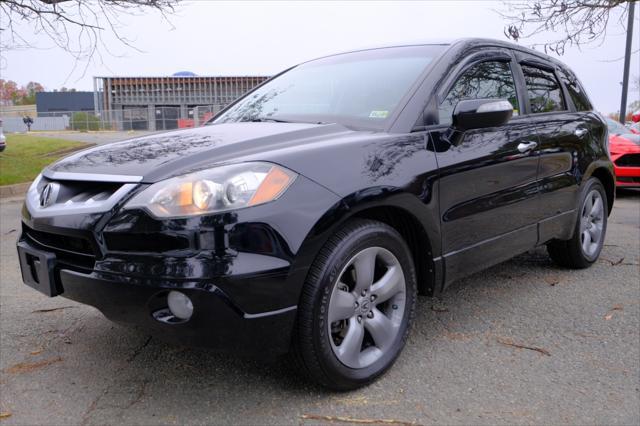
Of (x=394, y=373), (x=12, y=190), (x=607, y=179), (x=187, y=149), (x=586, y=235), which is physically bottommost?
(x=394, y=373)

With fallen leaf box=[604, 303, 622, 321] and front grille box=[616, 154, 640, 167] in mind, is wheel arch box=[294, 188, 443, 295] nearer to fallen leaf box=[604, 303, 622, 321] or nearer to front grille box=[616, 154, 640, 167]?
fallen leaf box=[604, 303, 622, 321]

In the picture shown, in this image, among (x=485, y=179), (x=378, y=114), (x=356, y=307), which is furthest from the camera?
(x=485, y=179)

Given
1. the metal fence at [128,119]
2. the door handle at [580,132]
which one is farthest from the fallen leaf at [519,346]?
the metal fence at [128,119]

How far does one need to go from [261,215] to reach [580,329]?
2171 millimetres

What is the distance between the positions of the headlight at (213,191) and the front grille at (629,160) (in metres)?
8.43

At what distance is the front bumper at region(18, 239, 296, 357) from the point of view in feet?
6.74

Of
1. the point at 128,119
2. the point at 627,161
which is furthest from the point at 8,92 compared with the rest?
the point at 627,161

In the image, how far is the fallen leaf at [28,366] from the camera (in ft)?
8.97

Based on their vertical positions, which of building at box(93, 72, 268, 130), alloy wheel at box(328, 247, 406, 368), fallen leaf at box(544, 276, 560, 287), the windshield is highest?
building at box(93, 72, 268, 130)

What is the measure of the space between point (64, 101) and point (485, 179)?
92.4m

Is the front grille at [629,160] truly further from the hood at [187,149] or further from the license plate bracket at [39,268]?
the license plate bracket at [39,268]

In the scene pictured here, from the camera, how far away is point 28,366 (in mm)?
2783

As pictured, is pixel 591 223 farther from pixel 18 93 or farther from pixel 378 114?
pixel 18 93

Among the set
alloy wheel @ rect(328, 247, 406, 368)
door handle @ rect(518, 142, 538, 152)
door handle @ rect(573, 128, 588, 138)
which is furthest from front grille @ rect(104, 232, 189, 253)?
door handle @ rect(573, 128, 588, 138)
